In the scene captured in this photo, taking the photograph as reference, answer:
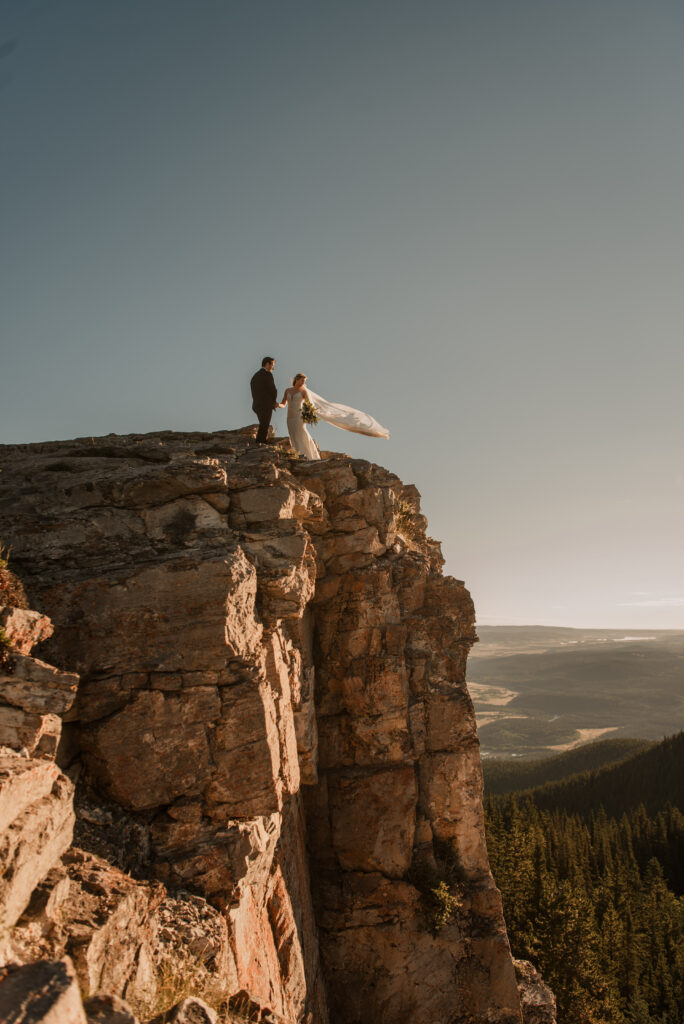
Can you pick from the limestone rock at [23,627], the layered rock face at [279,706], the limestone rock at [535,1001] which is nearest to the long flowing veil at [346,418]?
the layered rock face at [279,706]

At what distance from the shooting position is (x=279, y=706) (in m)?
14.4

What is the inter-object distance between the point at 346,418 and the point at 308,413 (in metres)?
2.43

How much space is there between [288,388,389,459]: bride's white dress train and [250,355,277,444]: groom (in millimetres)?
1227

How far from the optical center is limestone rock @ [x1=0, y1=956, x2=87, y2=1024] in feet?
17.3

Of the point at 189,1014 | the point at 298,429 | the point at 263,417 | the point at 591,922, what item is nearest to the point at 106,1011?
the point at 189,1014

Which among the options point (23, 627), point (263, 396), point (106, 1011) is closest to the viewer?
point (106, 1011)

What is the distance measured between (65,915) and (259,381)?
16183 millimetres

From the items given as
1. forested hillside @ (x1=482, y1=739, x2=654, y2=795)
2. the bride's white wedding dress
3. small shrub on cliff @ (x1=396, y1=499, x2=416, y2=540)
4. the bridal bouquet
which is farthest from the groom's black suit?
forested hillside @ (x1=482, y1=739, x2=654, y2=795)

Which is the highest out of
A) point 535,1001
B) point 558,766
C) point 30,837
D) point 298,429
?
point 298,429

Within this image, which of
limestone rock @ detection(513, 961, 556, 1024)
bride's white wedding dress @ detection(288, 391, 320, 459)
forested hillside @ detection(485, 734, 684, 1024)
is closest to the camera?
bride's white wedding dress @ detection(288, 391, 320, 459)

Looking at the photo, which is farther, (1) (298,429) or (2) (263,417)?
(1) (298,429)

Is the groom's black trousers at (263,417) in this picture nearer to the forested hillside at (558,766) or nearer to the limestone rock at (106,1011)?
the limestone rock at (106,1011)

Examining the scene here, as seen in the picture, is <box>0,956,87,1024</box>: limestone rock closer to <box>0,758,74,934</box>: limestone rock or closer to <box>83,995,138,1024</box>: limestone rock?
<box>83,995,138,1024</box>: limestone rock

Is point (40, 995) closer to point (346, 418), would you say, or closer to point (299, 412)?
point (299, 412)
